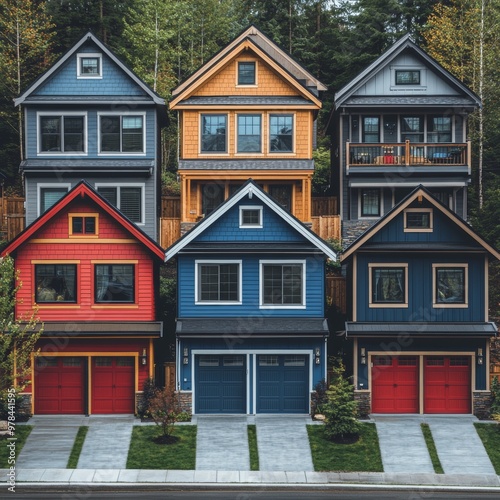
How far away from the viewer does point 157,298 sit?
3662 cm

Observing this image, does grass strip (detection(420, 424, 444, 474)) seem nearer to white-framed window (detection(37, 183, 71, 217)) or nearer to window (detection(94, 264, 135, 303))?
window (detection(94, 264, 135, 303))

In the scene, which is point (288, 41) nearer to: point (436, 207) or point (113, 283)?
point (436, 207)

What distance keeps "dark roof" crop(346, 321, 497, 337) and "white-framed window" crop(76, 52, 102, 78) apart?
59.0ft

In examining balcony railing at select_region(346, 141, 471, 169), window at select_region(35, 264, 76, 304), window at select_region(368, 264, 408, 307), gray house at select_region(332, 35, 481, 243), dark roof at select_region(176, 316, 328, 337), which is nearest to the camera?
dark roof at select_region(176, 316, 328, 337)

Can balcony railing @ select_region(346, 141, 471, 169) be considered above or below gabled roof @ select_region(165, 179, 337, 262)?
above

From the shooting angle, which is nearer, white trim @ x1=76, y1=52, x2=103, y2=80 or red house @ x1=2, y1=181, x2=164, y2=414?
red house @ x1=2, y1=181, x2=164, y2=414

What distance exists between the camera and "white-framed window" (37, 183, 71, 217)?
4309 centimetres

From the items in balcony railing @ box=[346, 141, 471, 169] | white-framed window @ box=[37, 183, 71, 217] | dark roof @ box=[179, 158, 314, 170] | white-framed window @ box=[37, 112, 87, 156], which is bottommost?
white-framed window @ box=[37, 183, 71, 217]

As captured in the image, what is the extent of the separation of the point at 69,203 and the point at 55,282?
323 centimetres

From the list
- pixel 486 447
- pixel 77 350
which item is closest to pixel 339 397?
pixel 486 447

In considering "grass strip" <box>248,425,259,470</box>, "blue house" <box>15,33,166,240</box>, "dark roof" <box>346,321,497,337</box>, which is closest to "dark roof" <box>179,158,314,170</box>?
"blue house" <box>15,33,166,240</box>

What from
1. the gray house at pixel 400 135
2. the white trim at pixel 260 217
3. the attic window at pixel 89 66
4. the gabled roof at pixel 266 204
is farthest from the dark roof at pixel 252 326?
the attic window at pixel 89 66

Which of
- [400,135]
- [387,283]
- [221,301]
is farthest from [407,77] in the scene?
[221,301]

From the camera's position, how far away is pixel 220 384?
35406mm
